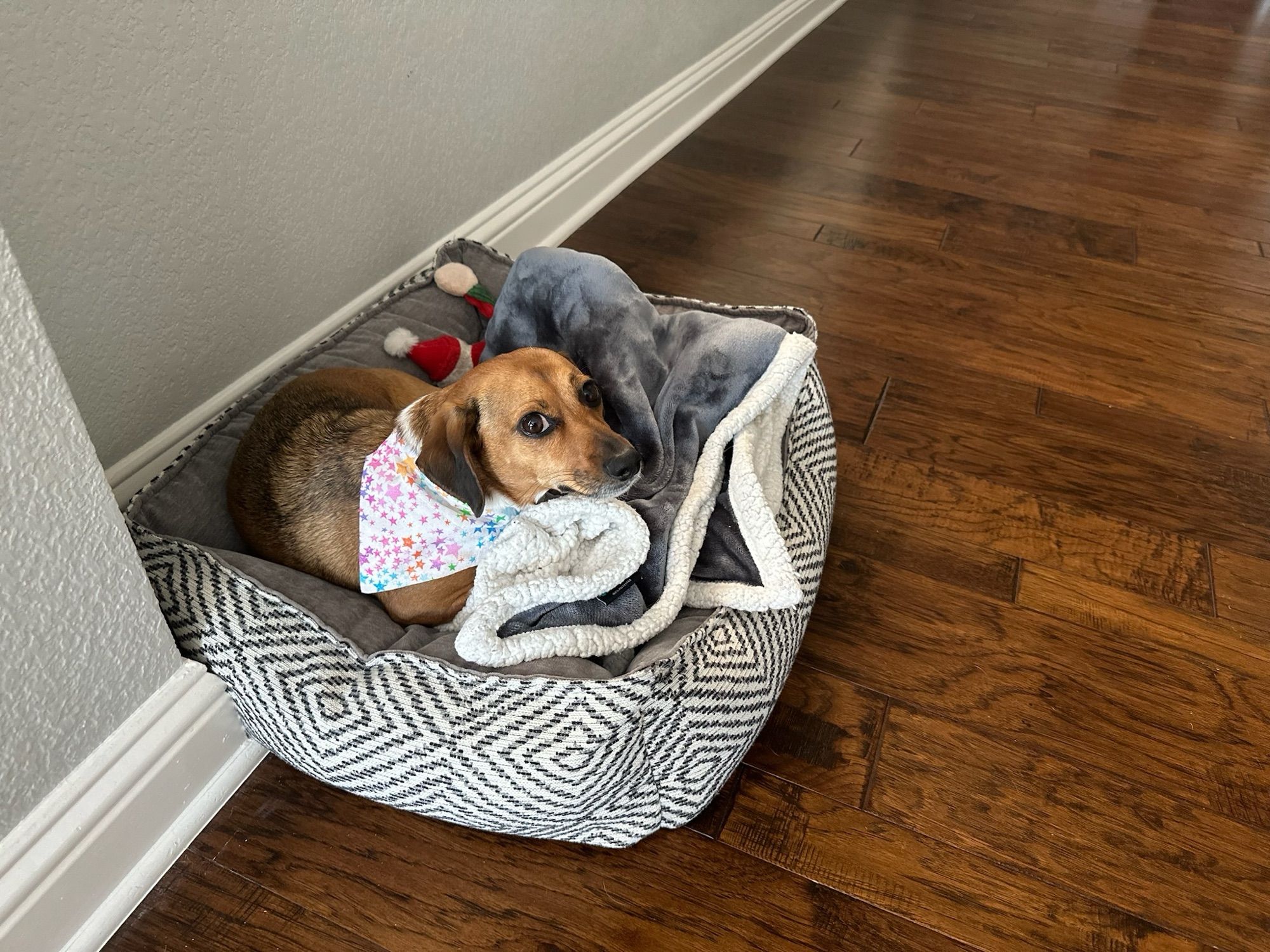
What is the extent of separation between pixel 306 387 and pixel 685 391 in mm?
633

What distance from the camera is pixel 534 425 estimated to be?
138 cm

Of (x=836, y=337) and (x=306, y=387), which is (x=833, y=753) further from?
(x=836, y=337)

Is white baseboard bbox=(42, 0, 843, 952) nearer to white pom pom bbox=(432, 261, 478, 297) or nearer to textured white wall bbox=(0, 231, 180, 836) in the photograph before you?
textured white wall bbox=(0, 231, 180, 836)

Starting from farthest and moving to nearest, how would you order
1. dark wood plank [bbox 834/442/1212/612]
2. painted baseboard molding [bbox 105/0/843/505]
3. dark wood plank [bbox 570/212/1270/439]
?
dark wood plank [bbox 570/212/1270/439] → dark wood plank [bbox 834/442/1212/612] → painted baseboard molding [bbox 105/0/843/505]

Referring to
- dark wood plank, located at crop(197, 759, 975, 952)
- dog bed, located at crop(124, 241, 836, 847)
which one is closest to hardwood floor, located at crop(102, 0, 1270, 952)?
dark wood plank, located at crop(197, 759, 975, 952)

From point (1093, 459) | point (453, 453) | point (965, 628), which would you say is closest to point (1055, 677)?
point (965, 628)

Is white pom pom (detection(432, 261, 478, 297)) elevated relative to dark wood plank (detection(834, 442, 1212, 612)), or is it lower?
elevated

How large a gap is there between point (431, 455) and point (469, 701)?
335 mm

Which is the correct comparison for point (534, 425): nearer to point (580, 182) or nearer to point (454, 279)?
point (454, 279)

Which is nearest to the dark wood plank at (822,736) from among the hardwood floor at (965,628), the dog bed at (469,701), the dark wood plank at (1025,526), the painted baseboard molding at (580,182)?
the hardwood floor at (965,628)

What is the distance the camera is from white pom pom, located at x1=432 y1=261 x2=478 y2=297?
1.99 metres

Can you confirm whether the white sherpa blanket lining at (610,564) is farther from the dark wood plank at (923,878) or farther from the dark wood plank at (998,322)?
the dark wood plank at (998,322)

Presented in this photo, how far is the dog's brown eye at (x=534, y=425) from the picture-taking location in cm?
137

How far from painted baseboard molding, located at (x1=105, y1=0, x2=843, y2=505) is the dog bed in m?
0.19
